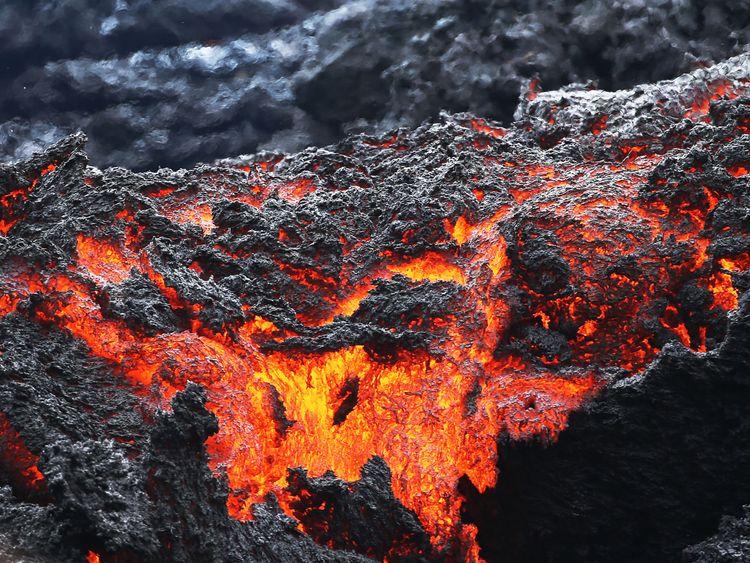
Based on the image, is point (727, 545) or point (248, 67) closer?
point (727, 545)

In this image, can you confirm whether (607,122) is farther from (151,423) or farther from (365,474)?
(151,423)

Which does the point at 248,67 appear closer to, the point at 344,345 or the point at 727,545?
the point at 344,345

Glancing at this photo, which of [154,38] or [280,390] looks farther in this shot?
[154,38]

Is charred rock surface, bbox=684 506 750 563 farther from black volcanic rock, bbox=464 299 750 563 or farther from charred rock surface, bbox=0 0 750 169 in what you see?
charred rock surface, bbox=0 0 750 169

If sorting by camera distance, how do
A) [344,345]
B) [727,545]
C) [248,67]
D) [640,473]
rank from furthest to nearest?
[248,67]
[344,345]
[640,473]
[727,545]

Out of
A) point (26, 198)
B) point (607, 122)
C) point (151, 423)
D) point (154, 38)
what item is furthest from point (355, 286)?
point (154, 38)

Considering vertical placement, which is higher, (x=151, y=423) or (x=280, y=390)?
(x=280, y=390)

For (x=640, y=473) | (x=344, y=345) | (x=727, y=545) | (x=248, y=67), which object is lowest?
(x=727, y=545)

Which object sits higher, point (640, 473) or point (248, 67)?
point (248, 67)

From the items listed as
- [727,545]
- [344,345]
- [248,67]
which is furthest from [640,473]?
[248,67]
